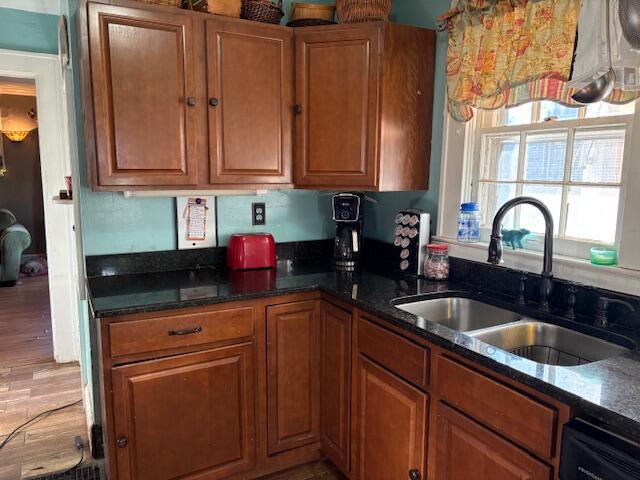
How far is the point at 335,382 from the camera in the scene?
2.06 metres

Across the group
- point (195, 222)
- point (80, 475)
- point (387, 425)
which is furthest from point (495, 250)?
point (80, 475)

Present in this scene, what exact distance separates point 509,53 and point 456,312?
1017 mm

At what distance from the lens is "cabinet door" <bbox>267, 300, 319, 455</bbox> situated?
2.04 metres

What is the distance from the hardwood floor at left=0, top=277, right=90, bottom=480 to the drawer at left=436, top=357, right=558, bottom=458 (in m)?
1.90

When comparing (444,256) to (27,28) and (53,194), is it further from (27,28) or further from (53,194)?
(27,28)

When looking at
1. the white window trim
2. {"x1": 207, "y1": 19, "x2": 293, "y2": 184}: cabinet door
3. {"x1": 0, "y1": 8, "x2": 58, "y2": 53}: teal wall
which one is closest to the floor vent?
{"x1": 207, "y1": 19, "x2": 293, "y2": 184}: cabinet door

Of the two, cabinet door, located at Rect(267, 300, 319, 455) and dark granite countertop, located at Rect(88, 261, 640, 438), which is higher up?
dark granite countertop, located at Rect(88, 261, 640, 438)

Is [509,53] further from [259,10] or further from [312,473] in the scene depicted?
[312,473]

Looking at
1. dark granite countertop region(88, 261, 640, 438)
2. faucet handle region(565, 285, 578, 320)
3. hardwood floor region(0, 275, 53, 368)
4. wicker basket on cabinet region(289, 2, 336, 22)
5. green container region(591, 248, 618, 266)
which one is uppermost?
wicker basket on cabinet region(289, 2, 336, 22)

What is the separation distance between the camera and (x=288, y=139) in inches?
88.5

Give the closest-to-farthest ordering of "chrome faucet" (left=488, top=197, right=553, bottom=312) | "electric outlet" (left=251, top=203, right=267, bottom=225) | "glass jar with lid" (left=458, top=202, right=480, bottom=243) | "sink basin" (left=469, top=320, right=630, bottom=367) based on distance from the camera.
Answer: "sink basin" (left=469, top=320, right=630, bottom=367)
"chrome faucet" (left=488, top=197, right=553, bottom=312)
"glass jar with lid" (left=458, top=202, right=480, bottom=243)
"electric outlet" (left=251, top=203, right=267, bottom=225)

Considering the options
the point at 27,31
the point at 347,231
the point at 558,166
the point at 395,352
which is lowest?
the point at 395,352

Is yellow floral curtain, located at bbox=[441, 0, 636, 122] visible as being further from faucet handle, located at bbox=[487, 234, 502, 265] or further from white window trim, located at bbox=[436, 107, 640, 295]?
faucet handle, located at bbox=[487, 234, 502, 265]

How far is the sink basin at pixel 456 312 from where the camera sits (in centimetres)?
188
